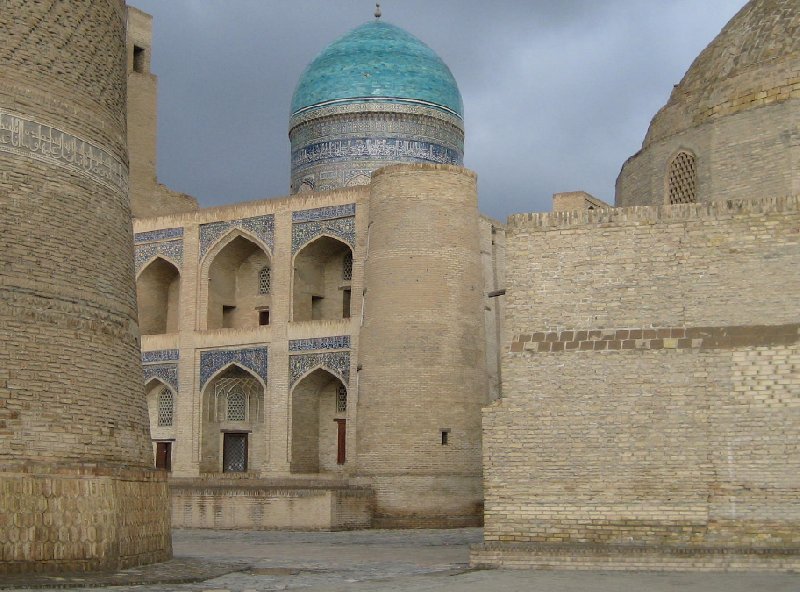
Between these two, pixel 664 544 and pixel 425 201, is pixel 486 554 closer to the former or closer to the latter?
pixel 664 544

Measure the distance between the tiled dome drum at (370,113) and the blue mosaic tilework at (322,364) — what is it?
458 centimetres

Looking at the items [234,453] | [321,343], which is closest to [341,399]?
[321,343]

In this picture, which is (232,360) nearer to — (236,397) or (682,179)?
(236,397)

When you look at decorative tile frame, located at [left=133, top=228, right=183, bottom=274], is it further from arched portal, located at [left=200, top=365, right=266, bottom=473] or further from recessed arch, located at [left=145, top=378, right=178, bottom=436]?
arched portal, located at [left=200, top=365, right=266, bottom=473]

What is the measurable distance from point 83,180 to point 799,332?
5.90 m

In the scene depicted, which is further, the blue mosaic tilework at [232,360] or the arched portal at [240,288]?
the arched portal at [240,288]

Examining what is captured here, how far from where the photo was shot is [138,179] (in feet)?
78.6

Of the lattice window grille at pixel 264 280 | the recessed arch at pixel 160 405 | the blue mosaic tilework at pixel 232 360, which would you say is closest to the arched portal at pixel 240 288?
the lattice window grille at pixel 264 280

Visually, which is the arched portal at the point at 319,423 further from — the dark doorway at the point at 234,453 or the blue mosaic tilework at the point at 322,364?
the dark doorway at the point at 234,453

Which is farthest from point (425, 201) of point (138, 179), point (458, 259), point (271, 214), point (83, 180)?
point (83, 180)

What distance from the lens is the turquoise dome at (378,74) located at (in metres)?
24.6

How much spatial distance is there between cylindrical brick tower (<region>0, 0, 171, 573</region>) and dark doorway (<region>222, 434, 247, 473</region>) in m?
11.8

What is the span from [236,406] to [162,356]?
1660 mm

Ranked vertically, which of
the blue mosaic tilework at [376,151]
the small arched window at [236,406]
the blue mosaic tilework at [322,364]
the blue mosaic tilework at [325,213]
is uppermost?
the blue mosaic tilework at [376,151]
